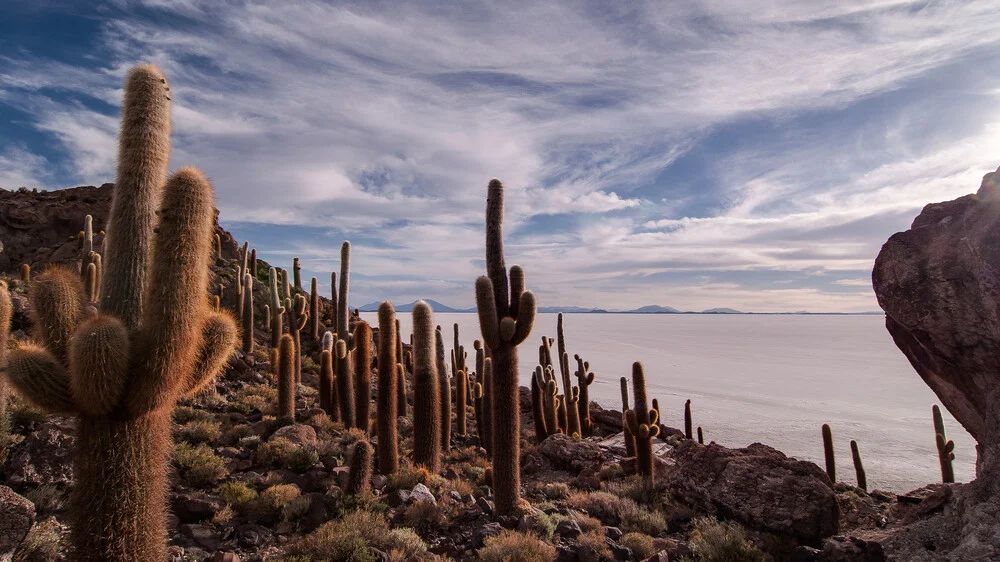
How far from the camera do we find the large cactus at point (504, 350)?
27.9 ft

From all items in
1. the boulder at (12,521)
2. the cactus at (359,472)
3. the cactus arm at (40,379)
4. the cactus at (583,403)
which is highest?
the cactus arm at (40,379)

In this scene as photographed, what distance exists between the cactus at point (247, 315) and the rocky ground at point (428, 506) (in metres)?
4.24

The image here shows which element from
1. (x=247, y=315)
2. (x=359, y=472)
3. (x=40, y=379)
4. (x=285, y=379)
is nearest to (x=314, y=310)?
(x=247, y=315)

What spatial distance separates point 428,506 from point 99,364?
548cm

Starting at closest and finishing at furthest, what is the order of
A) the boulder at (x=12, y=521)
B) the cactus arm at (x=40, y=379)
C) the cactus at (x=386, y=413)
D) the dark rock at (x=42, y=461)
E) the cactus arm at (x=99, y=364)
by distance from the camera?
the cactus arm at (x=99, y=364) → the cactus arm at (x=40, y=379) → the boulder at (x=12, y=521) → the dark rock at (x=42, y=461) → the cactus at (x=386, y=413)

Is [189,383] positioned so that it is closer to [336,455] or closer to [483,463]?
[336,455]

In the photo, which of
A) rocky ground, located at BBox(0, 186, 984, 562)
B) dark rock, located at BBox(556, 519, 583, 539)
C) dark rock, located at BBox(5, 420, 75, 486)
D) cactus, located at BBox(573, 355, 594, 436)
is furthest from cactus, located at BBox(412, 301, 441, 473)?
cactus, located at BBox(573, 355, 594, 436)

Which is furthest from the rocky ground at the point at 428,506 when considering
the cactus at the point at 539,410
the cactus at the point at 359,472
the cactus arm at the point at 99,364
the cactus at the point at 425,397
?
the cactus at the point at 539,410

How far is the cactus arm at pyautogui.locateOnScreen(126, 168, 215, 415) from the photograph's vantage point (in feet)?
13.6

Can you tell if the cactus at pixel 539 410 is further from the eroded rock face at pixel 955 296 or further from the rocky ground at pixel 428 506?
the eroded rock face at pixel 955 296

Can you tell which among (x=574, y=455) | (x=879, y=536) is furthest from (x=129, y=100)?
(x=574, y=455)

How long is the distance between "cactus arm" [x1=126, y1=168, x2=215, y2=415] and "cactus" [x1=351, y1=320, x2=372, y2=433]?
271 inches

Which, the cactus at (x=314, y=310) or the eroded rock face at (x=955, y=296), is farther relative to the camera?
the cactus at (x=314, y=310)

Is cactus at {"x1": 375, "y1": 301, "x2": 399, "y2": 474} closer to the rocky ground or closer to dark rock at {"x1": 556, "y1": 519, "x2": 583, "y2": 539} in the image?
the rocky ground
